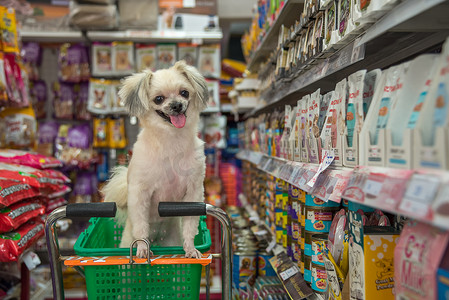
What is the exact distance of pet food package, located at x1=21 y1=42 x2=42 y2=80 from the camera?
4.68 meters

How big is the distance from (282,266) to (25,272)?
163 centimetres

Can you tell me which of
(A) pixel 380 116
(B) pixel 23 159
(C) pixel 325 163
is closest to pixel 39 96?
(B) pixel 23 159

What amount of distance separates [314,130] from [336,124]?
27 cm

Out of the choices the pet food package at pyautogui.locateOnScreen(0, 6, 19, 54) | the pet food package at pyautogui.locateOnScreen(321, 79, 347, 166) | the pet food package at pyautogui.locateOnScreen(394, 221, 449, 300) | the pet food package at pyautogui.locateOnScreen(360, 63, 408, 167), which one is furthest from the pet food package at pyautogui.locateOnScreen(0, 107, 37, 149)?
the pet food package at pyautogui.locateOnScreen(394, 221, 449, 300)

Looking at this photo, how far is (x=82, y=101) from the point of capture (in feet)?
15.8

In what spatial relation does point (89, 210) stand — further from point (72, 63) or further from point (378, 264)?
point (72, 63)

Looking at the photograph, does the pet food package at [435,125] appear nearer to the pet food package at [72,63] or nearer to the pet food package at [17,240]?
the pet food package at [17,240]

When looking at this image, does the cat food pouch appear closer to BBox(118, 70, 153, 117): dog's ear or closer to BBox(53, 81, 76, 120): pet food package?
BBox(118, 70, 153, 117): dog's ear

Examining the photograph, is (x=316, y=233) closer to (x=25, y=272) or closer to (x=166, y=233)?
(x=166, y=233)

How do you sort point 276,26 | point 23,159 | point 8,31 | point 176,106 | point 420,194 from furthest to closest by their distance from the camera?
point 8,31 → point 23,159 → point 276,26 → point 176,106 → point 420,194

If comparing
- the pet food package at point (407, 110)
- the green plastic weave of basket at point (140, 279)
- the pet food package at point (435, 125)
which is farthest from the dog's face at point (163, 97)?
the pet food package at point (435, 125)

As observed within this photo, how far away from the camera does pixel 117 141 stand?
4719 millimetres

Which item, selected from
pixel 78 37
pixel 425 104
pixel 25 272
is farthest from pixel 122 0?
pixel 425 104

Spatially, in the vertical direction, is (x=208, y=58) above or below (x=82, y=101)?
above
